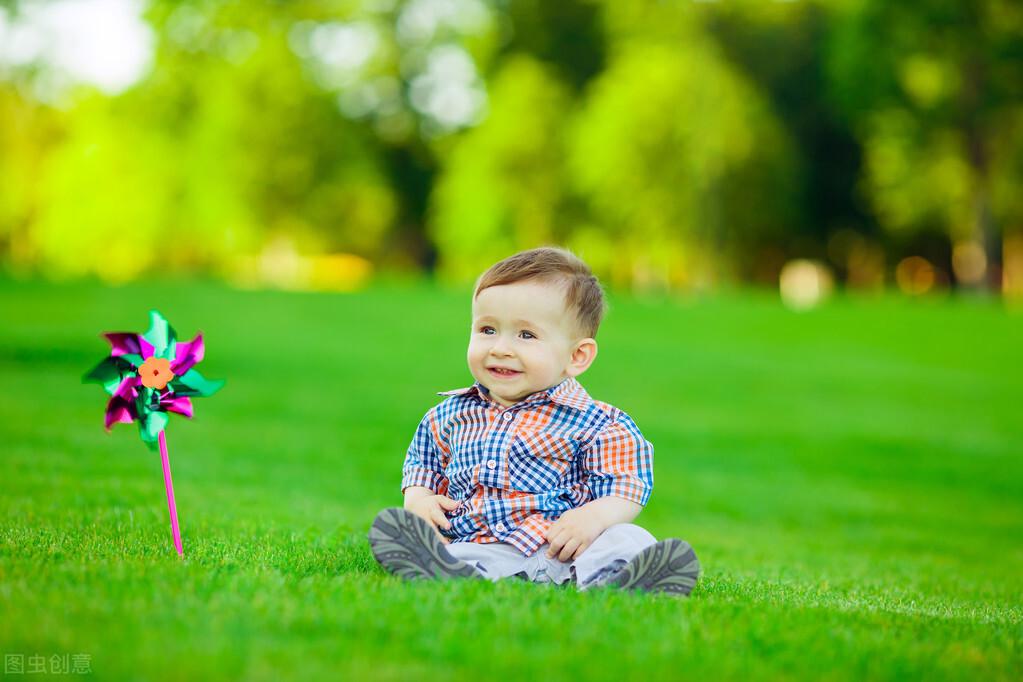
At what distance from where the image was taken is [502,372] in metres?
4.63

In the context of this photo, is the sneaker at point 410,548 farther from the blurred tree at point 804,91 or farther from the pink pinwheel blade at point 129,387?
the blurred tree at point 804,91

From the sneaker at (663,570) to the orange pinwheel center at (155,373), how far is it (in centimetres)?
188

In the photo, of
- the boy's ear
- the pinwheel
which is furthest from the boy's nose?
the pinwheel

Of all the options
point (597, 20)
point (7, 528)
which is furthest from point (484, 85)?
point (7, 528)

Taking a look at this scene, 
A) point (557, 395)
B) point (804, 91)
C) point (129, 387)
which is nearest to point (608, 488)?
point (557, 395)

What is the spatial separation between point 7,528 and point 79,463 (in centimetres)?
387

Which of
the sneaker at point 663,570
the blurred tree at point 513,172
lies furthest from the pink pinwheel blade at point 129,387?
the blurred tree at point 513,172

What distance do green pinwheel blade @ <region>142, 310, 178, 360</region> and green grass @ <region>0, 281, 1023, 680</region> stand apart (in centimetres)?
78

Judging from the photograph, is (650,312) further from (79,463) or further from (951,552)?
(79,463)

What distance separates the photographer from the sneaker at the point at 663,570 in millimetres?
4105

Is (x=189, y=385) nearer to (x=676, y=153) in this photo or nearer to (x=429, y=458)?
(x=429, y=458)

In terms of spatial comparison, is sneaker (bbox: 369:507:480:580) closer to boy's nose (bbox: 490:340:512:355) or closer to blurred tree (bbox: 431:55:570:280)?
boy's nose (bbox: 490:340:512:355)

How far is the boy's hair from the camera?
15.1ft

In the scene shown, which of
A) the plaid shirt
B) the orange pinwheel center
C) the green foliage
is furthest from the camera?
the green foliage
